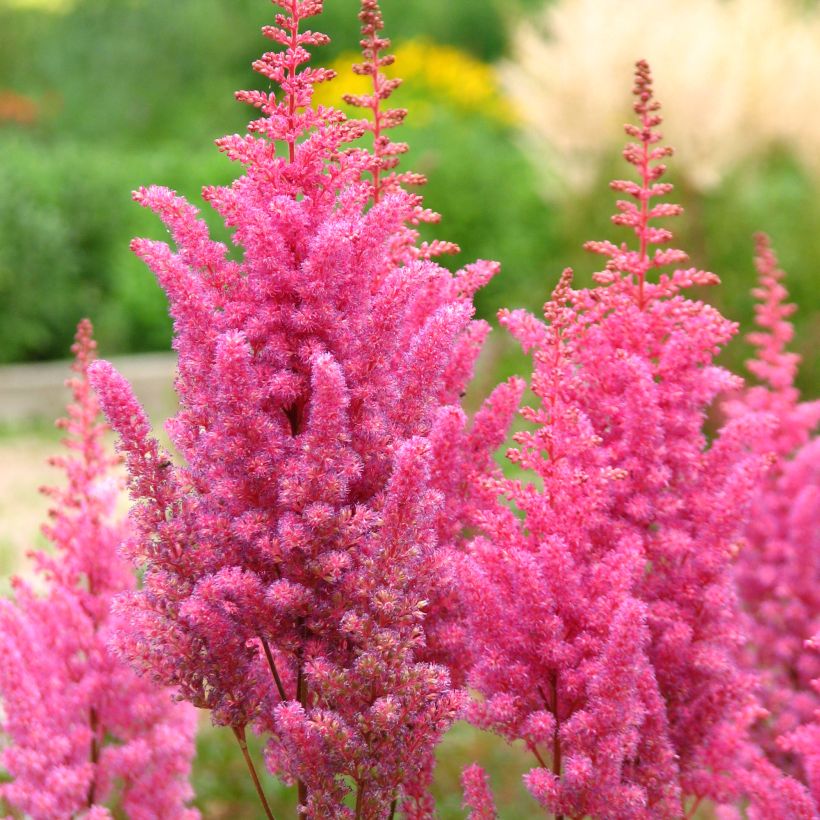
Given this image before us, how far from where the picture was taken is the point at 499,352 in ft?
30.9

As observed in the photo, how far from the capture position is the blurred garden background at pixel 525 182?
8398mm

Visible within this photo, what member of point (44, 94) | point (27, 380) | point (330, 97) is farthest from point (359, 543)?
point (44, 94)

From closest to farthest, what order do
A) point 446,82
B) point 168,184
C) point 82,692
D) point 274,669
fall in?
point 274,669, point 82,692, point 168,184, point 446,82

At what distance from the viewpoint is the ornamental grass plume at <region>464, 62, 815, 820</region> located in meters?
2.01

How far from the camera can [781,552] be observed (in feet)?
10.1

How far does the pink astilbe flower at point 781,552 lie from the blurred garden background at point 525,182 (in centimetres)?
136

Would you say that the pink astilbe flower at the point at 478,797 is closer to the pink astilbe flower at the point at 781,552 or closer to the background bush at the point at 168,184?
the pink astilbe flower at the point at 781,552

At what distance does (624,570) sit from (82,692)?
3.65ft

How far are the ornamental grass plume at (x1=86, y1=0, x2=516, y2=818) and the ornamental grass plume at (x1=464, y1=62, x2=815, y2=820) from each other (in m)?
0.14

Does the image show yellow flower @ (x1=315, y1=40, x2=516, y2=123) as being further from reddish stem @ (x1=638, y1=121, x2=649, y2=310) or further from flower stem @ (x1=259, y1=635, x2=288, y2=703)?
flower stem @ (x1=259, y1=635, x2=288, y2=703)

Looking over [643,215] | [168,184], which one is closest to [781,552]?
[643,215]

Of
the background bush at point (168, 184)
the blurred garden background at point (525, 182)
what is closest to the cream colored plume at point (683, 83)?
the blurred garden background at point (525, 182)

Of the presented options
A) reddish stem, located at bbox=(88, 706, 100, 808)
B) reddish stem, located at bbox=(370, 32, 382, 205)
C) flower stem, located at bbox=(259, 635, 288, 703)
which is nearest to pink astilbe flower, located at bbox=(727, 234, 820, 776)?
reddish stem, located at bbox=(370, 32, 382, 205)

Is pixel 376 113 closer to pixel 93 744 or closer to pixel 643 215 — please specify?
pixel 643 215
